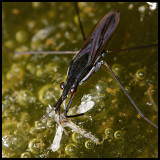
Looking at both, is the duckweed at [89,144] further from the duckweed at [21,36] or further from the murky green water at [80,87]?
the duckweed at [21,36]

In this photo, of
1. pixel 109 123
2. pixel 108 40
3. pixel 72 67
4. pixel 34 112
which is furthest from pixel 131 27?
pixel 34 112

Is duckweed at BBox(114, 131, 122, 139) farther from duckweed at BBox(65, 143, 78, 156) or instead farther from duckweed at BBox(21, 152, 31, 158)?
duckweed at BBox(21, 152, 31, 158)

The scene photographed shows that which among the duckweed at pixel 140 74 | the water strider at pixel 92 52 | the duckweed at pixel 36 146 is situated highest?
the water strider at pixel 92 52

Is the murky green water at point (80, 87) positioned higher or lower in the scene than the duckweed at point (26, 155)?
higher

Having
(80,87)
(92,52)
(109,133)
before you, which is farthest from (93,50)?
(109,133)

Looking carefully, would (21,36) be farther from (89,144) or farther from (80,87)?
(89,144)

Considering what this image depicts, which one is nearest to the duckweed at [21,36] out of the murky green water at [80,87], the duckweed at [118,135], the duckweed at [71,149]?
the murky green water at [80,87]

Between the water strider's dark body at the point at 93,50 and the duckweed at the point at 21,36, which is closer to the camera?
the water strider's dark body at the point at 93,50
